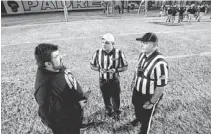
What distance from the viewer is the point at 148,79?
2391 millimetres

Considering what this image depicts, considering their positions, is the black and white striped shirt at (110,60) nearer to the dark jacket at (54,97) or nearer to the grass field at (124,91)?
the dark jacket at (54,97)

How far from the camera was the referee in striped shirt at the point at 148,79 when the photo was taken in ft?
7.32

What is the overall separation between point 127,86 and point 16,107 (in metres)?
3.29

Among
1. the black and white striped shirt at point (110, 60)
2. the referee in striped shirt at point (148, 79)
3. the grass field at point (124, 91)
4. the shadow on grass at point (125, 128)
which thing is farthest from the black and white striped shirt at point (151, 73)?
the grass field at point (124, 91)

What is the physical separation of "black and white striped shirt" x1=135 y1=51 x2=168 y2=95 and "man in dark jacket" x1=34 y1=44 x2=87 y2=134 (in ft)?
3.90

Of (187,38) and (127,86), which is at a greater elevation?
(187,38)

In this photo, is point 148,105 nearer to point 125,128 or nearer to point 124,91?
point 125,128

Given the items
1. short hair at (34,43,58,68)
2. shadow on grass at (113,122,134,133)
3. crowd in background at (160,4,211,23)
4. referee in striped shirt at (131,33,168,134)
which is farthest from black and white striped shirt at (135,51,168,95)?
crowd in background at (160,4,211,23)

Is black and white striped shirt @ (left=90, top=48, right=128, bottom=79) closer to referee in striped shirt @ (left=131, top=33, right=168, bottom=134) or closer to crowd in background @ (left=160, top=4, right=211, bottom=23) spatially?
referee in striped shirt @ (left=131, top=33, right=168, bottom=134)

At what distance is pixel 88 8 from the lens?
1158 inches

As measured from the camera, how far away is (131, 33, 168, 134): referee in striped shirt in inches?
87.8

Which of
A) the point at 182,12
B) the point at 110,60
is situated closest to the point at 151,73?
the point at 110,60

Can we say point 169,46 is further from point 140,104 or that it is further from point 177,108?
point 140,104

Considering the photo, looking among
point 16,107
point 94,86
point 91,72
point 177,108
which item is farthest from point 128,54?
point 16,107
